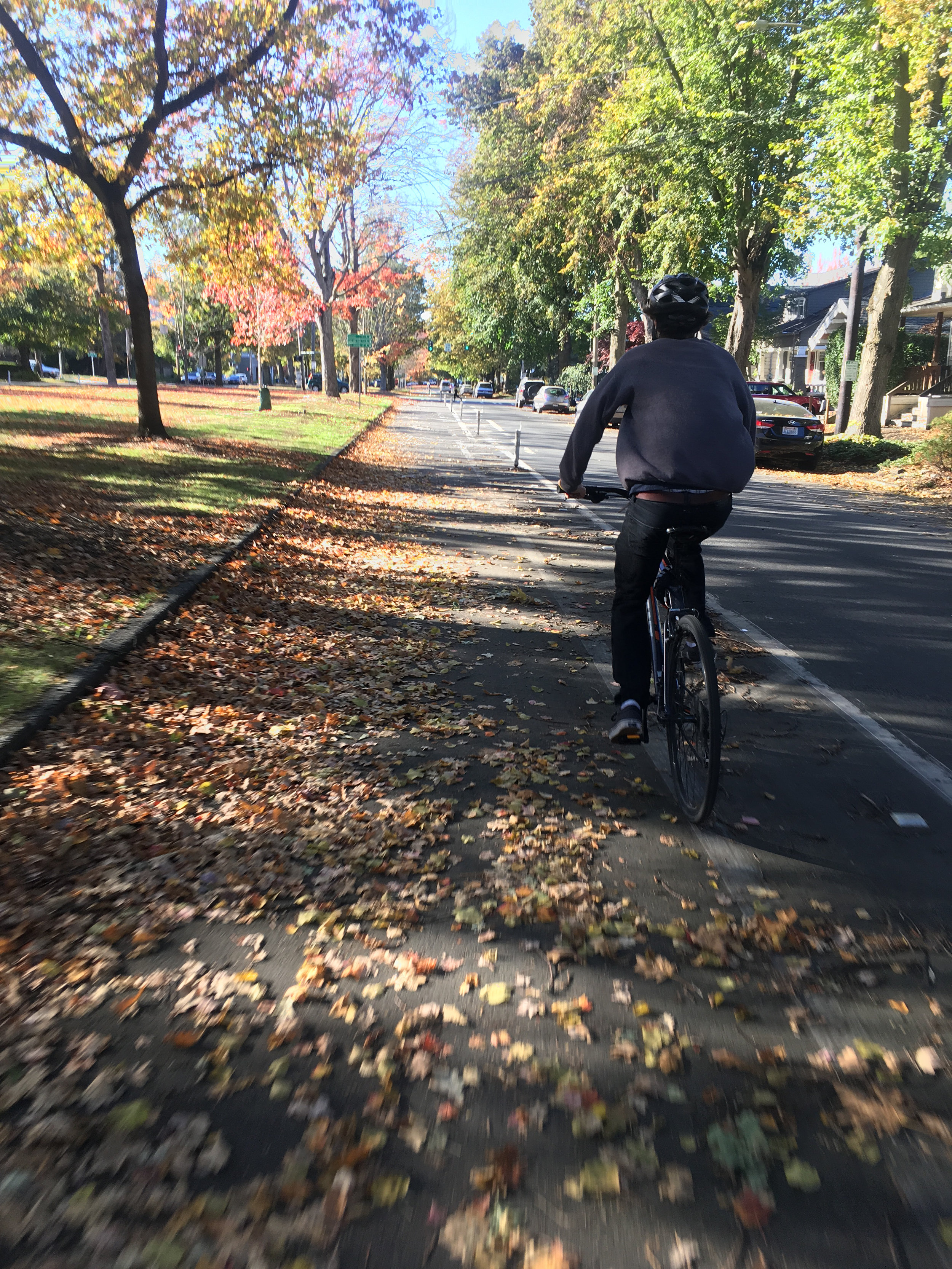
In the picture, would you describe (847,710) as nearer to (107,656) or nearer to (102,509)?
(107,656)

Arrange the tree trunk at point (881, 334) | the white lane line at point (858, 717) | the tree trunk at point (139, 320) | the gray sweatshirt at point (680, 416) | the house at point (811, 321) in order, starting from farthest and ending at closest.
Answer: the house at point (811, 321)
the tree trunk at point (881, 334)
the tree trunk at point (139, 320)
the white lane line at point (858, 717)
the gray sweatshirt at point (680, 416)

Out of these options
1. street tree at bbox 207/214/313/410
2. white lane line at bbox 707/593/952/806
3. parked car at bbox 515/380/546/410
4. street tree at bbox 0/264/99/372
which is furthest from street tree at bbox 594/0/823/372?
street tree at bbox 0/264/99/372

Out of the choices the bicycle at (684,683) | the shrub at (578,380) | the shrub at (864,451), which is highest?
the shrub at (578,380)

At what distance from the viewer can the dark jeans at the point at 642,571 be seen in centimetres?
421

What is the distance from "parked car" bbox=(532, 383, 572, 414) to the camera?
5047 centimetres

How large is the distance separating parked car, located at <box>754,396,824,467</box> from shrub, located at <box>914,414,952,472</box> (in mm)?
2650

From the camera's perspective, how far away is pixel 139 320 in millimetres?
18219

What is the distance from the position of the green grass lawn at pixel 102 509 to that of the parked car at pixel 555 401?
25.7 meters

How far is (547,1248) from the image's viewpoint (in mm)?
2014

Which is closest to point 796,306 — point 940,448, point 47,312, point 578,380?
point 578,380

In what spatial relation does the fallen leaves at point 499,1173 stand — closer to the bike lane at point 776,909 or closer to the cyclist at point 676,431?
the bike lane at point 776,909

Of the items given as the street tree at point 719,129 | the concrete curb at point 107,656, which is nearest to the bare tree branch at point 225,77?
the concrete curb at point 107,656

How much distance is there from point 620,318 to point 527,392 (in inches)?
594

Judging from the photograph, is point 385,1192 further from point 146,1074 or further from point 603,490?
point 603,490
